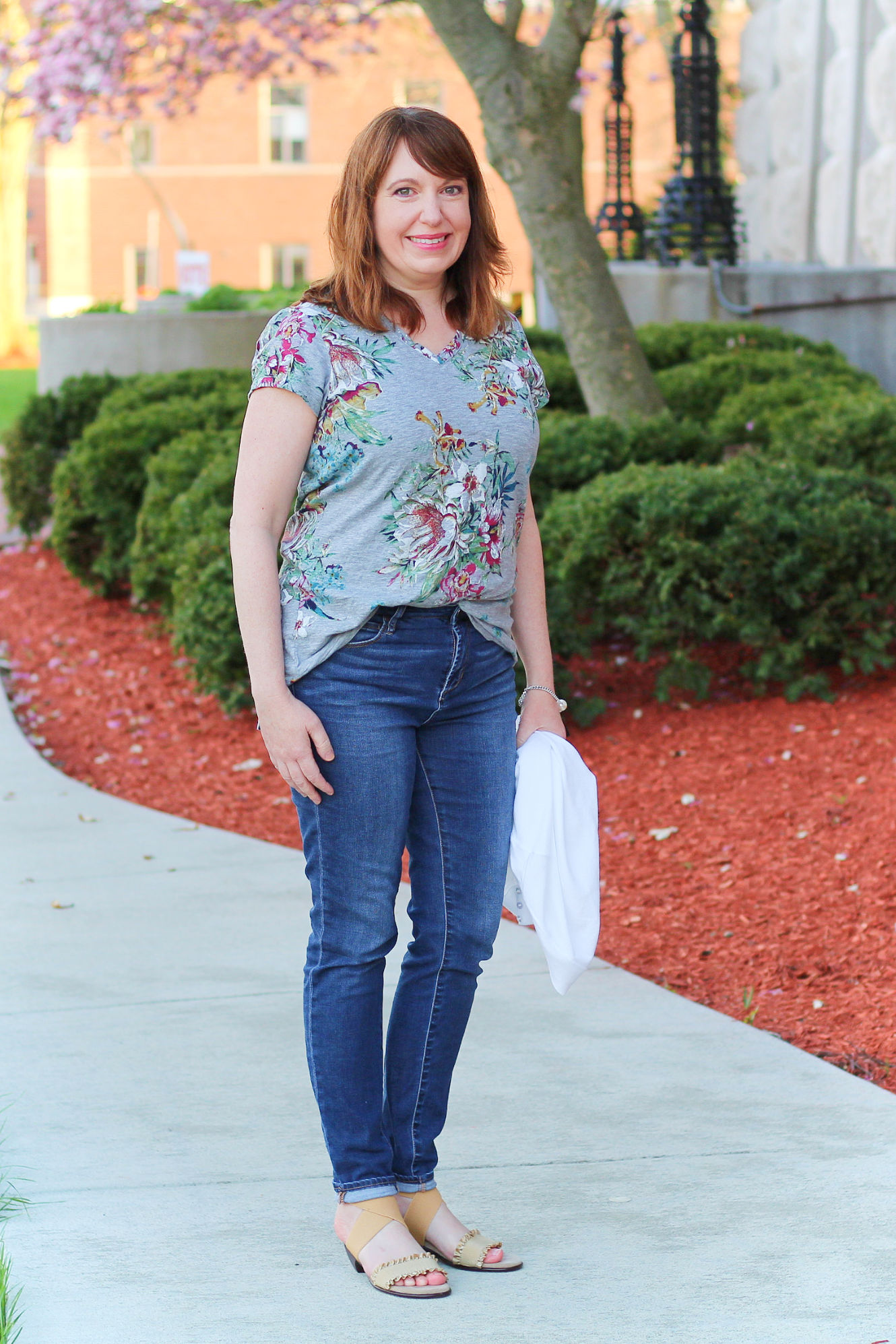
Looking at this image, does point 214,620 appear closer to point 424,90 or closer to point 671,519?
point 671,519

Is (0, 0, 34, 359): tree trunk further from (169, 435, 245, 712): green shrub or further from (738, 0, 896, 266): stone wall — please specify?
(169, 435, 245, 712): green shrub

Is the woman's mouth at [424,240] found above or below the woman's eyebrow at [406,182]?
below

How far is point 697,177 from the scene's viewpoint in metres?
14.3

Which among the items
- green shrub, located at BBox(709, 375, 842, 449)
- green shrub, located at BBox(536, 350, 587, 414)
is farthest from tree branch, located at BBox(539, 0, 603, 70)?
green shrub, located at BBox(536, 350, 587, 414)

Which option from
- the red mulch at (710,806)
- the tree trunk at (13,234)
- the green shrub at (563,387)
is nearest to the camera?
the red mulch at (710,806)

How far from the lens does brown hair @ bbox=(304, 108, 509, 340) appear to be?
→ 249 cm

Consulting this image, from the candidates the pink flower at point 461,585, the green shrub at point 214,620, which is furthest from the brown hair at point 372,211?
the green shrub at point 214,620

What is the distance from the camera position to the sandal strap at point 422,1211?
2.72 metres

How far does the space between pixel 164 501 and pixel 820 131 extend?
926 cm

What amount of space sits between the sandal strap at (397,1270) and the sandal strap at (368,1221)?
49mm

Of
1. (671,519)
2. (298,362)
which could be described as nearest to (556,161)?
(671,519)

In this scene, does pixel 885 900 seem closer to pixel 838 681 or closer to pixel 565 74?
pixel 838 681

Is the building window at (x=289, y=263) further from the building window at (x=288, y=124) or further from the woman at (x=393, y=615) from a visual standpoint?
the woman at (x=393, y=615)

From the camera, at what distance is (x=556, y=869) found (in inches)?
105
